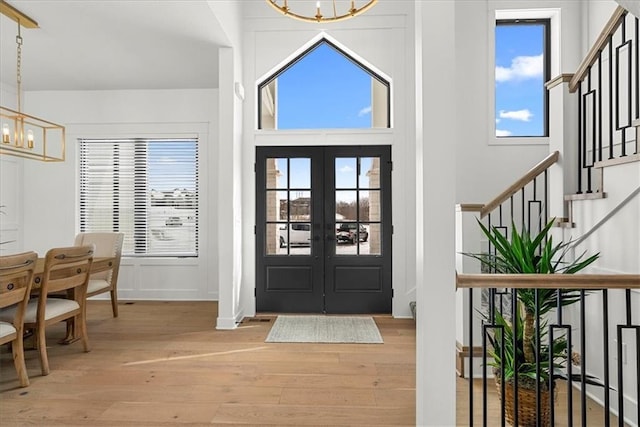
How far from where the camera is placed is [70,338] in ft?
11.7

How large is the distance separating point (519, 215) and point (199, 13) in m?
3.82

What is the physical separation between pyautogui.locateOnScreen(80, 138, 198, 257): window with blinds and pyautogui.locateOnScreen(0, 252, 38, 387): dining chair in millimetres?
2753

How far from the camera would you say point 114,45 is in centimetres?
411

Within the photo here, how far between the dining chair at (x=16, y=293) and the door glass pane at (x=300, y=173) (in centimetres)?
273

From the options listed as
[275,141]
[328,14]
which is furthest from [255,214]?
[328,14]

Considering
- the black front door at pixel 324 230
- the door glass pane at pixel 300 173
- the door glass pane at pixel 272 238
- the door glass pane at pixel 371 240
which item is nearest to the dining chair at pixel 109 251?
the black front door at pixel 324 230

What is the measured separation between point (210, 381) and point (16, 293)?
142 cm

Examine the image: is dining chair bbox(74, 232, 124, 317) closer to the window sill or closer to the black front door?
the black front door

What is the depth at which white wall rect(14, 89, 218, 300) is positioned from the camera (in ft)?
17.6

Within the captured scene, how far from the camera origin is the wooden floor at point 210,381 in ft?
7.55

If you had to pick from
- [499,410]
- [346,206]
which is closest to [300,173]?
[346,206]

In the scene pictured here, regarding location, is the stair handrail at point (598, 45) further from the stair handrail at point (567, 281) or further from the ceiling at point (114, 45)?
the ceiling at point (114, 45)

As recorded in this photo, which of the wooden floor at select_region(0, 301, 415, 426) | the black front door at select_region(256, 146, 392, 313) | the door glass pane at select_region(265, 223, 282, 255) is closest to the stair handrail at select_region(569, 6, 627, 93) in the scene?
the black front door at select_region(256, 146, 392, 313)

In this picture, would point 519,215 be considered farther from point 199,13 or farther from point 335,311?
point 199,13
